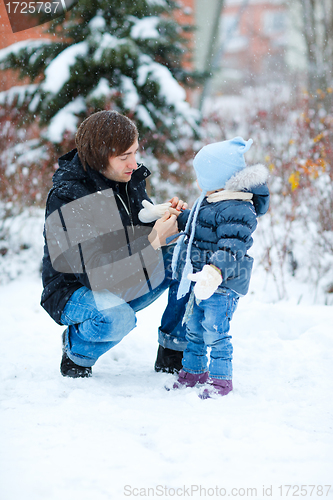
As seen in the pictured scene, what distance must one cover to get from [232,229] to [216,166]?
35 centimetres

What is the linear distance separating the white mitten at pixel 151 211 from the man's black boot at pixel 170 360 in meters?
0.75

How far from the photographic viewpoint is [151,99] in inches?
209

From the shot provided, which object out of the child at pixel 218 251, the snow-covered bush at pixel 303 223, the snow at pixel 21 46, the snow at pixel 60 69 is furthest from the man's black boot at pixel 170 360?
the snow at pixel 21 46

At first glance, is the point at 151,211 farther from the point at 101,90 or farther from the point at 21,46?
the point at 21,46

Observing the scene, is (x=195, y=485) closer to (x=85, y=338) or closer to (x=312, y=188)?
(x=85, y=338)

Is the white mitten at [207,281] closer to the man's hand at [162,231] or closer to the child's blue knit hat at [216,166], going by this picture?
the child's blue knit hat at [216,166]

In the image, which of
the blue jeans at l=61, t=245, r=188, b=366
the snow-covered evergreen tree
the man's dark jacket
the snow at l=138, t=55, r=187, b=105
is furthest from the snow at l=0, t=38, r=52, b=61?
the blue jeans at l=61, t=245, r=188, b=366

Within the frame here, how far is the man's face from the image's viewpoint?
224 centimetres

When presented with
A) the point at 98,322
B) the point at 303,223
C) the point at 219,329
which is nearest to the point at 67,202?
the point at 98,322

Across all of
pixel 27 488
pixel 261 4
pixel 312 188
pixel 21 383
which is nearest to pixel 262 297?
pixel 312 188

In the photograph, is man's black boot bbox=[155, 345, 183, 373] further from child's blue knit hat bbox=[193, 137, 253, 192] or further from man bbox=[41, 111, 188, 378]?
child's blue knit hat bbox=[193, 137, 253, 192]

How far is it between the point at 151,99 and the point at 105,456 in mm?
4586

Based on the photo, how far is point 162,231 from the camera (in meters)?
2.21

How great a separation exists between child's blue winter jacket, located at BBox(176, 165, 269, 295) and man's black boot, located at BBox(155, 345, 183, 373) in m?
0.54
